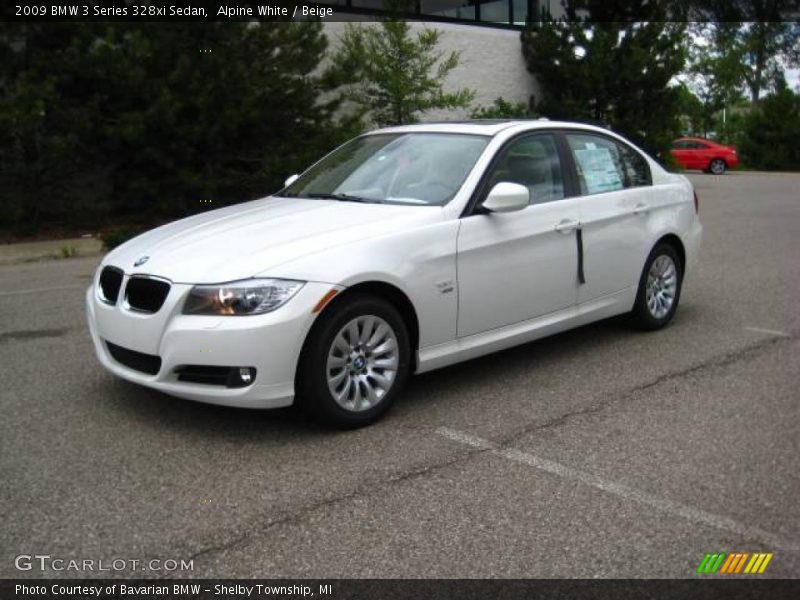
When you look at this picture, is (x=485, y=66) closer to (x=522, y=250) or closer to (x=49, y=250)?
(x=49, y=250)

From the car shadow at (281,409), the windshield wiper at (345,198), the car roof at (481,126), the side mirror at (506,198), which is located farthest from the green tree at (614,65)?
the side mirror at (506,198)

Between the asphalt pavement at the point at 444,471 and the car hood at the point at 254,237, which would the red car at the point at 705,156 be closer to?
the asphalt pavement at the point at 444,471

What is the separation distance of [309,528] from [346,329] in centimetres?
124

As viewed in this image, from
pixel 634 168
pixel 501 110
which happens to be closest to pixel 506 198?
pixel 634 168

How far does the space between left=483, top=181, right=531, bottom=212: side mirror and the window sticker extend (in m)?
1.11

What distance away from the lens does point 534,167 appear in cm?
575

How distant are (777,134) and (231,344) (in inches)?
1535

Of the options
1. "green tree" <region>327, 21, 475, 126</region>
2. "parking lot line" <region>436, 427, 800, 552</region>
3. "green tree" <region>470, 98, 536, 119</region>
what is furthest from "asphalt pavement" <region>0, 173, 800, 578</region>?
"green tree" <region>470, 98, 536, 119</region>

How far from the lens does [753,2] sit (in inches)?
1841

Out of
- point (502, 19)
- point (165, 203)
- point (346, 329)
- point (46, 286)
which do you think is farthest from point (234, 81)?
point (502, 19)

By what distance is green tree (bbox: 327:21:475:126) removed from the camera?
1744 cm

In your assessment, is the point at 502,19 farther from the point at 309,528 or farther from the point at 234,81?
the point at 309,528

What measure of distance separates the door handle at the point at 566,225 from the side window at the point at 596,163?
34cm

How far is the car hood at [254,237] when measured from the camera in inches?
172
